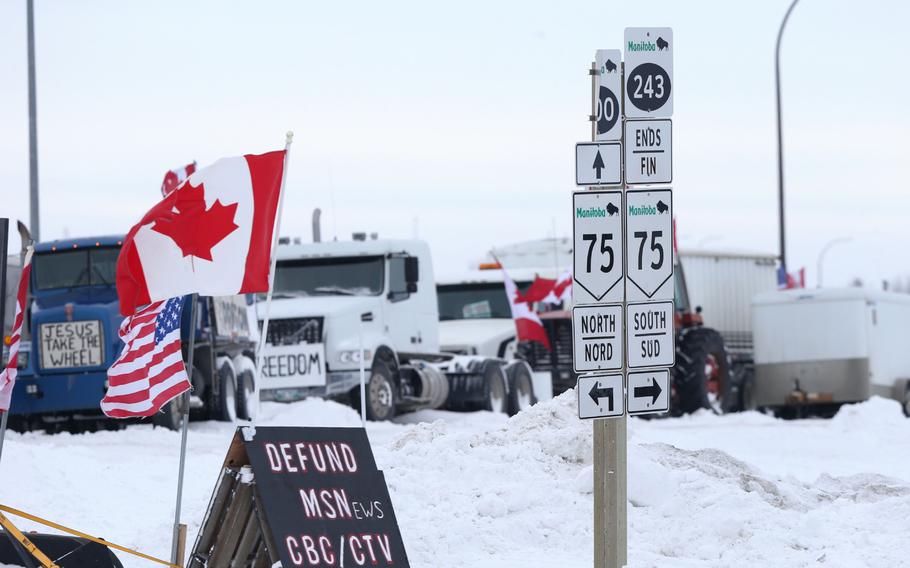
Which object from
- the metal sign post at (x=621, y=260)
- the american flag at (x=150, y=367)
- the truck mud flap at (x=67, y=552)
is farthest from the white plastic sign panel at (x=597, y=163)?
the truck mud flap at (x=67, y=552)

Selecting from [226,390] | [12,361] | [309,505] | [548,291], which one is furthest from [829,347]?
[12,361]

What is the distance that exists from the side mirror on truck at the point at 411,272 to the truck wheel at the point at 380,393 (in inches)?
49.2

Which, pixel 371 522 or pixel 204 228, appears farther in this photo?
pixel 204 228

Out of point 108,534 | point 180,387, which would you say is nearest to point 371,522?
point 180,387

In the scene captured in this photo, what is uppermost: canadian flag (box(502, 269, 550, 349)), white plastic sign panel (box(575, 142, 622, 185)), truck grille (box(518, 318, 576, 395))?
white plastic sign panel (box(575, 142, 622, 185))

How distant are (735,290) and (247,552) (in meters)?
26.0

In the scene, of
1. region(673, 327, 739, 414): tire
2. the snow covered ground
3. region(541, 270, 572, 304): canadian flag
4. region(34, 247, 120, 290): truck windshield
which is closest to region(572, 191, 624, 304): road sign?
the snow covered ground

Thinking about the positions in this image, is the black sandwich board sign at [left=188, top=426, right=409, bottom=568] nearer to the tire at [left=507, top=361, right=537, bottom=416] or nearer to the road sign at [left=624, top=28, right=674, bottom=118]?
the road sign at [left=624, top=28, right=674, bottom=118]

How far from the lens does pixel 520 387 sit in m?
26.2

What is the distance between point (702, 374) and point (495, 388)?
4410 mm

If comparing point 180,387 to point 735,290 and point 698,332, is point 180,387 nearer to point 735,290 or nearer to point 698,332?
point 698,332

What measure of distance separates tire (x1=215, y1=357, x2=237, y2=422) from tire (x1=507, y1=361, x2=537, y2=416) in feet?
16.8

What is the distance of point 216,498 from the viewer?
25.0 ft

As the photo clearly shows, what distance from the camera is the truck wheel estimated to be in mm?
22453
